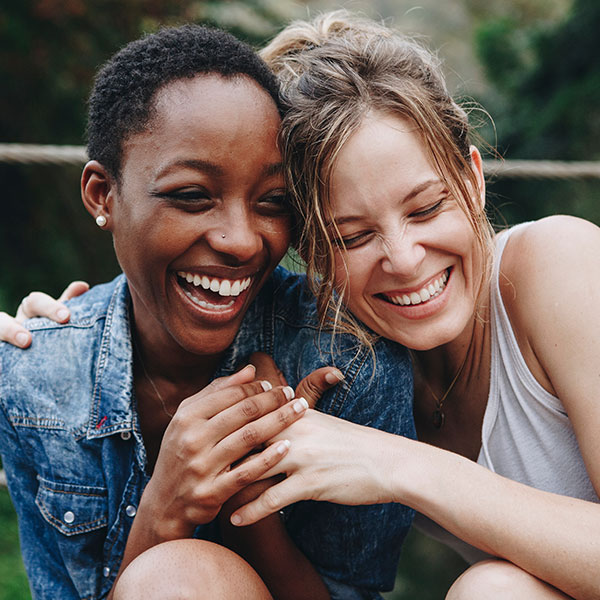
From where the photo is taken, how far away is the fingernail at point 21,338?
1.97 meters

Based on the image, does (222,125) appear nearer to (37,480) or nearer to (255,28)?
(37,480)

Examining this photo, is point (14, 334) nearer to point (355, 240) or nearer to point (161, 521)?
point (161, 521)

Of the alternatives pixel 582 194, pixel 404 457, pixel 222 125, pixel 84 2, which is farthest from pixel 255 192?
pixel 582 194

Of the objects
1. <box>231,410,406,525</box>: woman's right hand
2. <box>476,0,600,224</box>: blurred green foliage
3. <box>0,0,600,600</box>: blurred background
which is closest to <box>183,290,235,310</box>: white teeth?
<box>231,410,406,525</box>: woman's right hand

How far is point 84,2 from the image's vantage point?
4.71 m

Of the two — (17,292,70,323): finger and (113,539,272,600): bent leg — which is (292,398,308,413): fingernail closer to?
(113,539,272,600): bent leg

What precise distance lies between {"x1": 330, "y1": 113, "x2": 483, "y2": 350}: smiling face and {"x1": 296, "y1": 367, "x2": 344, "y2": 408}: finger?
0.18 metres

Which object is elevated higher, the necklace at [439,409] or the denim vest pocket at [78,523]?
the necklace at [439,409]

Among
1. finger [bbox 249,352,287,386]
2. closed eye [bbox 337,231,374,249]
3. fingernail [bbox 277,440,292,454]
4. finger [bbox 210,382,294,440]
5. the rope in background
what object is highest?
closed eye [bbox 337,231,374,249]

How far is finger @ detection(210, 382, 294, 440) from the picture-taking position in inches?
61.6

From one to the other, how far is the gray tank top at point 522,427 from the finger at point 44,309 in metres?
1.15

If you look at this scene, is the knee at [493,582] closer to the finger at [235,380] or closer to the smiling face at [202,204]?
the finger at [235,380]

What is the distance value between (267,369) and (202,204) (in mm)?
443

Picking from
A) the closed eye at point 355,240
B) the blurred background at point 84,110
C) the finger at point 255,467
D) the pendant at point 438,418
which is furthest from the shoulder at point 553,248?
the blurred background at point 84,110
